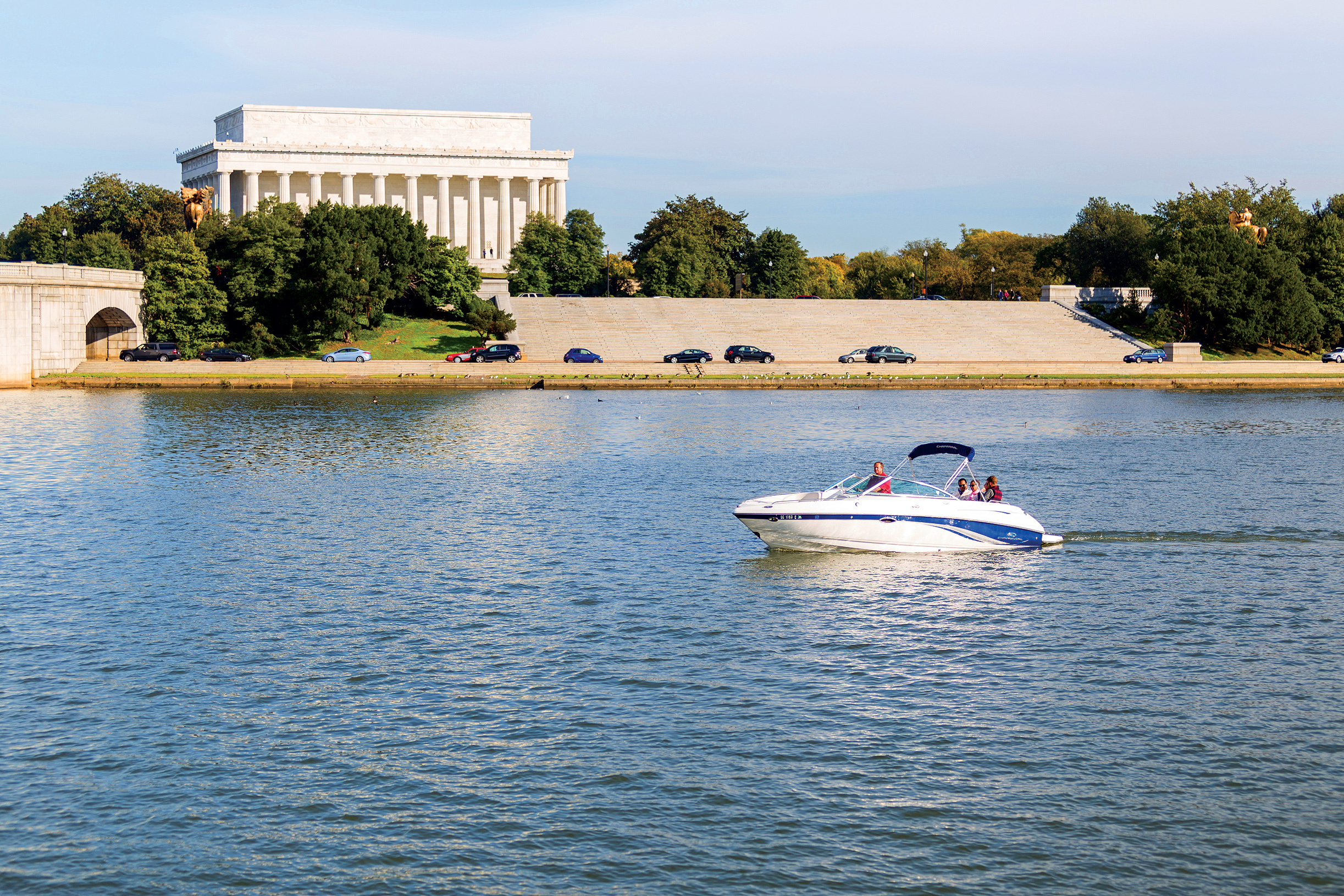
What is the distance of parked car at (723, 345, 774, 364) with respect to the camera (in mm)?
104312

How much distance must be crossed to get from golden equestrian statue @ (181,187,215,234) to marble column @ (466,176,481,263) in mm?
61313

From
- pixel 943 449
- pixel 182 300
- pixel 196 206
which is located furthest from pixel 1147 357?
pixel 196 206

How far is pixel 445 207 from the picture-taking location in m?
178

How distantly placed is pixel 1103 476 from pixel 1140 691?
94.7ft

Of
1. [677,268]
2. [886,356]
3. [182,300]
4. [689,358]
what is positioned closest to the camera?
[689,358]

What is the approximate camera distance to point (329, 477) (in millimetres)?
49688

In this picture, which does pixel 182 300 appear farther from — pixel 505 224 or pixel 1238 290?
pixel 1238 290

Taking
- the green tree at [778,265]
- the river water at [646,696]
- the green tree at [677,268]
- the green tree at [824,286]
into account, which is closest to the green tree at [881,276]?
the green tree at [824,286]

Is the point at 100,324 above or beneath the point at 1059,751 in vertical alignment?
above

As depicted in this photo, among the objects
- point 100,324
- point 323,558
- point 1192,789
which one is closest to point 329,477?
point 323,558

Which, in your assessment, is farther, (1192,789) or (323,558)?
(323,558)

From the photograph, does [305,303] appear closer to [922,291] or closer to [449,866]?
[922,291]

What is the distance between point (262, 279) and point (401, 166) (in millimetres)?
73529

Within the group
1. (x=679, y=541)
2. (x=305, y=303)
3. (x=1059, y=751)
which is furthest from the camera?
(x=305, y=303)
